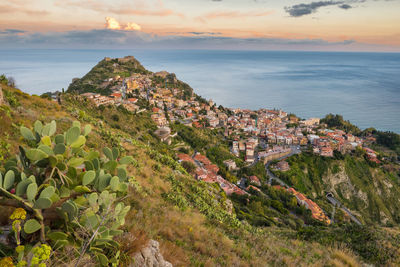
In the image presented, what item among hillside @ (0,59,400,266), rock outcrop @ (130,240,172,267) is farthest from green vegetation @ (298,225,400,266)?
rock outcrop @ (130,240,172,267)

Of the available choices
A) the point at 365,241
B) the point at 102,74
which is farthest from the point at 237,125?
the point at 365,241

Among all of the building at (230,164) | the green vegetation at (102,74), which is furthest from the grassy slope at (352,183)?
the green vegetation at (102,74)

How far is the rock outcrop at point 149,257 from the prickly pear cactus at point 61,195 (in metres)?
0.29

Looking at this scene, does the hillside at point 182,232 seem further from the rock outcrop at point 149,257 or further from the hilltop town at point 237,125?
the hilltop town at point 237,125

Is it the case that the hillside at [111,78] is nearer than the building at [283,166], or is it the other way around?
the building at [283,166]

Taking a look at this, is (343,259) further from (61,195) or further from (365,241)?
(61,195)

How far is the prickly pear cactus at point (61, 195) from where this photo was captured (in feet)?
5.16

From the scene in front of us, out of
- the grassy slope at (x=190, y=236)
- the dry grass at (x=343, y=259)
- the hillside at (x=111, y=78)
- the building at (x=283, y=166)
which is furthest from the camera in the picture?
the hillside at (x=111, y=78)

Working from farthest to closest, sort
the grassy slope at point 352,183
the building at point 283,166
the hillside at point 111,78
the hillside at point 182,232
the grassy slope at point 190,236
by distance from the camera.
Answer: the hillside at point 111,78, the building at point 283,166, the grassy slope at point 352,183, the grassy slope at point 190,236, the hillside at point 182,232

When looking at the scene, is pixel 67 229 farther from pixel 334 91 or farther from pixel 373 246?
pixel 334 91

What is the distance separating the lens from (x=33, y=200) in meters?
1.59

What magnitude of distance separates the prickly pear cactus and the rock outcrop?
0.95 feet

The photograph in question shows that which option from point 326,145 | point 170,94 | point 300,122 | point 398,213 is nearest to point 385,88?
point 300,122

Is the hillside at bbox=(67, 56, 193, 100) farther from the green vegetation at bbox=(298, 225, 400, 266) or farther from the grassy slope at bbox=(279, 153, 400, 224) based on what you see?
the green vegetation at bbox=(298, 225, 400, 266)
